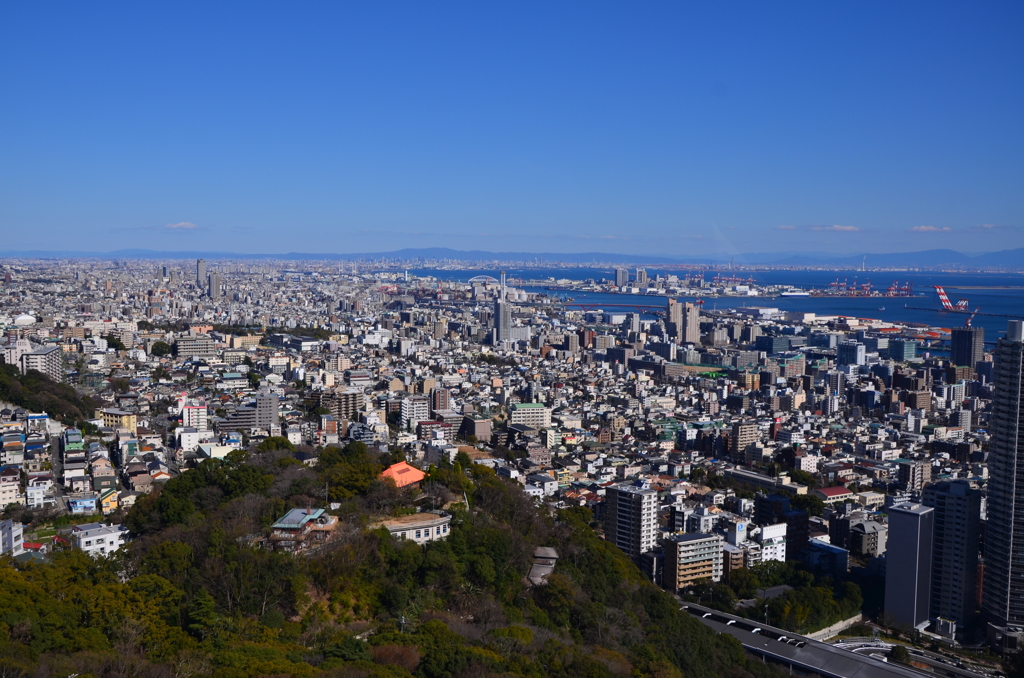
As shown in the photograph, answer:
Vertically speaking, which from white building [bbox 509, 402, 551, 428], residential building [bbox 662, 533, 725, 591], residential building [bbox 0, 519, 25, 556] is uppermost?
residential building [bbox 0, 519, 25, 556]

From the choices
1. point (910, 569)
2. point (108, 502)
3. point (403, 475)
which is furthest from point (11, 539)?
point (910, 569)

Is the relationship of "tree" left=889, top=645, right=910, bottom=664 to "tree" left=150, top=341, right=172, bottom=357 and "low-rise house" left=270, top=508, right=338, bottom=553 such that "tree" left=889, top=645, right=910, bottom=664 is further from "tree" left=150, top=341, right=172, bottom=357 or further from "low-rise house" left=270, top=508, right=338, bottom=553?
"tree" left=150, top=341, right=172, bottom=357

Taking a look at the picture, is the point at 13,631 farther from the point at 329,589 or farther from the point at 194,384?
the point at 194,384

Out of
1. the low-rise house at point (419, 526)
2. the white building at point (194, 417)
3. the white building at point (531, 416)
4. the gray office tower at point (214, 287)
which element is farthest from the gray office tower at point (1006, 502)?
Result: the gray office tower at point (214, 287)

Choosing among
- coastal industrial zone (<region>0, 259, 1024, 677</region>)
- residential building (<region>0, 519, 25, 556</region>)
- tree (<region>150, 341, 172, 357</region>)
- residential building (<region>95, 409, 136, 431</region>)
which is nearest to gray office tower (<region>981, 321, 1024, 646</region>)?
coastal industrial zone (<region>0, 259, 1024, 677</region>)

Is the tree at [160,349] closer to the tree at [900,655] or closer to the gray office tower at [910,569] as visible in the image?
the gray office tower at [910,569]

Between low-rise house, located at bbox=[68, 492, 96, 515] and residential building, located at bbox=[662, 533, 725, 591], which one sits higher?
low-rise house, located at bbox=[68, 492, 96, 515]
